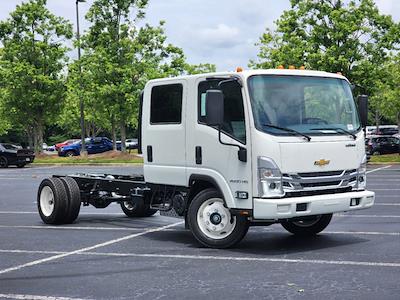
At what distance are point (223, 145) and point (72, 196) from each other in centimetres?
388

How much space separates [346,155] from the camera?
8.30 metres

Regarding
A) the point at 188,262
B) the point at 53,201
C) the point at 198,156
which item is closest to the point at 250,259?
the point at 188,262

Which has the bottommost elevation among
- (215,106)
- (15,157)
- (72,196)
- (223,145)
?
(72,196)

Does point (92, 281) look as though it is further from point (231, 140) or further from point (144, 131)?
point (144, 131)

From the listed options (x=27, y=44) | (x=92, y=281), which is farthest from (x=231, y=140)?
(x=27, y=44)

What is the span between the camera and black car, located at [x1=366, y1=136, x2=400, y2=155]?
39.4 meters

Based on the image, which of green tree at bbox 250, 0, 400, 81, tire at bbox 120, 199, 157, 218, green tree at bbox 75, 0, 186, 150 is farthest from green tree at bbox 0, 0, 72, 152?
tire at bbox 120, 199, 157, 218

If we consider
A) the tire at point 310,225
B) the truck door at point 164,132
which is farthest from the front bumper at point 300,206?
the truck door at point 164,132

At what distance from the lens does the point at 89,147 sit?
162ft

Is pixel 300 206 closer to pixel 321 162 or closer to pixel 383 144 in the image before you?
pixel 321 162

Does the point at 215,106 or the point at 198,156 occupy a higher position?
the point at 215,106

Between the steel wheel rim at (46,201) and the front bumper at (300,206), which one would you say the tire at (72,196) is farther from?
the front bumper at (300,206)

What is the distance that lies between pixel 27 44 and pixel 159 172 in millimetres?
33802

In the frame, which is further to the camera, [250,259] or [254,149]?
[254,149]
